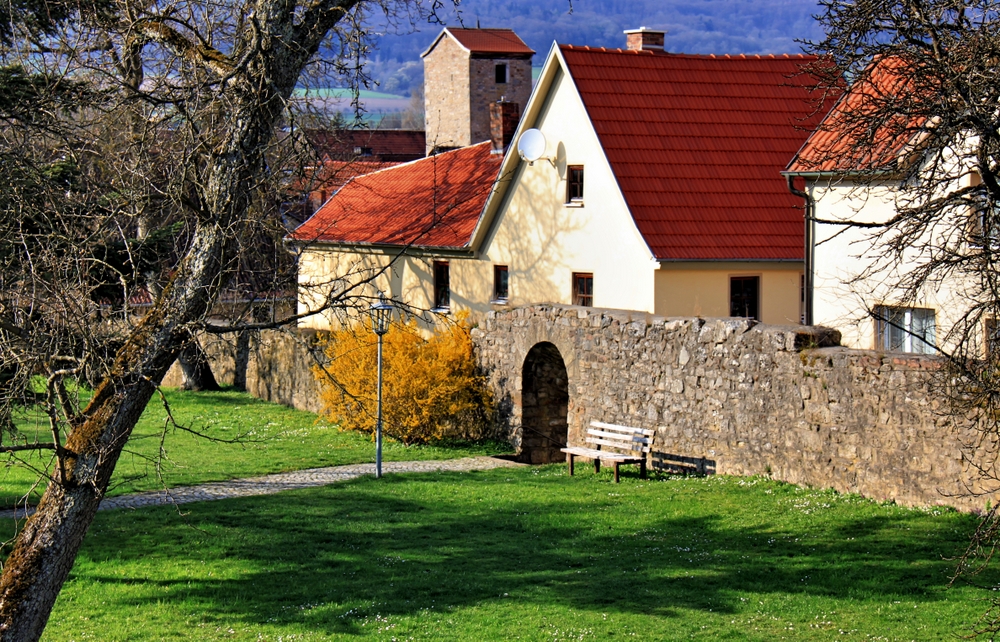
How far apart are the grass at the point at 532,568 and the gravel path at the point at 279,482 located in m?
0.85

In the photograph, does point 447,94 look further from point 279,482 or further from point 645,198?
Answer: point 279,482

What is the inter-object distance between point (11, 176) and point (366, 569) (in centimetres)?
549

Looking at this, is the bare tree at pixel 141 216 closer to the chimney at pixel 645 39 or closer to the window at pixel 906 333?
the window at pixel 906 333

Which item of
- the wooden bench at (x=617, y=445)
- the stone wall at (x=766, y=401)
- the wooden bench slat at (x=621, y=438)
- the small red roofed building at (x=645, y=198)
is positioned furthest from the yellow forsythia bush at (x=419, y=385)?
the wooden bench slat at (x=621, y=438)

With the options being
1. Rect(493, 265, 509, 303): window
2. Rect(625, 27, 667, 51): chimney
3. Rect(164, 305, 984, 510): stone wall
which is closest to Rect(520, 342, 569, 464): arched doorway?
Rect(164, 305, 984, 510): stone wall

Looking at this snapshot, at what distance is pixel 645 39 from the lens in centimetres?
2745

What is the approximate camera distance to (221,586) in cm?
1264

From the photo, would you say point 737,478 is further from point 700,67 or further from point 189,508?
point 700,67

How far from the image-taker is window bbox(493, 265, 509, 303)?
25953mm

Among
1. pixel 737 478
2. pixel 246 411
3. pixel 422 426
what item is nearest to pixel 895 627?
pixel 737 478

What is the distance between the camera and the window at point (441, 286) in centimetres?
2795

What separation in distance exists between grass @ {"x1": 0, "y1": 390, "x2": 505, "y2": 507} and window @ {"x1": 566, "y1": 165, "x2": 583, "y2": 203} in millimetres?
5278

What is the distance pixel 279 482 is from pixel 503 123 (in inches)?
493

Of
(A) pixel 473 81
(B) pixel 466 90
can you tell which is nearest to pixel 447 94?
(B) pixel 466 90
